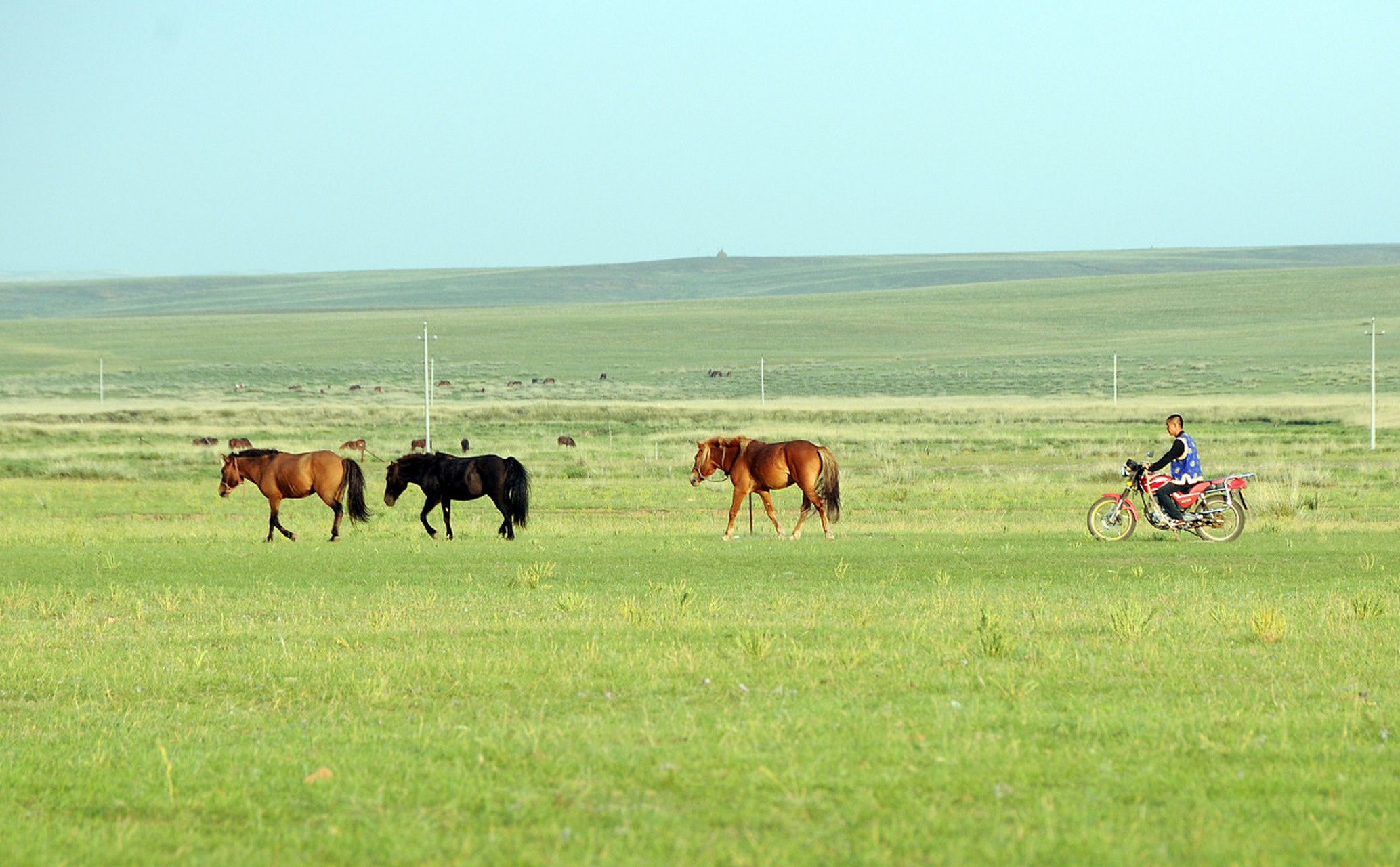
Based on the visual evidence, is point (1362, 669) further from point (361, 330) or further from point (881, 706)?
point (361, 330)

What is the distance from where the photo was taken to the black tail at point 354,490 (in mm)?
20938

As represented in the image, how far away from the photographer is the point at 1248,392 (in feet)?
237

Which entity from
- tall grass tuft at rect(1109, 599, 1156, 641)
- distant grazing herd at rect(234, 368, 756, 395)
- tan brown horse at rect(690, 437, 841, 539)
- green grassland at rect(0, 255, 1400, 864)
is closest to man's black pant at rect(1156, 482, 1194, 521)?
green grassland at rect(0, 255, 1400, 864)

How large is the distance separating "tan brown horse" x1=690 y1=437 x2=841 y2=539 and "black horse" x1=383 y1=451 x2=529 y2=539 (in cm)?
276

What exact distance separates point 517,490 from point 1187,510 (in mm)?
9741

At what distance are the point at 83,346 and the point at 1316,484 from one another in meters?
107

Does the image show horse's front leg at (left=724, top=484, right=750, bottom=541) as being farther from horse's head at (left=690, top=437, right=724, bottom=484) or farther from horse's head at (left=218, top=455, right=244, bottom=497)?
horse's head at (left=218, top=455, right=244, bottom=497)

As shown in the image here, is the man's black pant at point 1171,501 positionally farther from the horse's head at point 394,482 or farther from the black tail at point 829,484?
the horse's head at point 394,482

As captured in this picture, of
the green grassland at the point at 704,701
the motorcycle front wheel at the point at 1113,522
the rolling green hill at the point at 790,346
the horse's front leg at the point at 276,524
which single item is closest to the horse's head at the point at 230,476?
the horse's front leg at the point at 276,524

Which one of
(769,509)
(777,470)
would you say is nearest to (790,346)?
(769,509)

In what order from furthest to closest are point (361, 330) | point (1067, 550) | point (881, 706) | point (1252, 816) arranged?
1. point (361, 330)
2. point (1067, 550)
3. point (881, 706)
4. point (1252, 816)

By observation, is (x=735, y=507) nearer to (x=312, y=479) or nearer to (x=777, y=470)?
(x=777, y=470)

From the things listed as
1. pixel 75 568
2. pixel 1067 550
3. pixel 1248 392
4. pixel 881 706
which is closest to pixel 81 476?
pixel 75 568

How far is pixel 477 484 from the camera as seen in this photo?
2145cm
